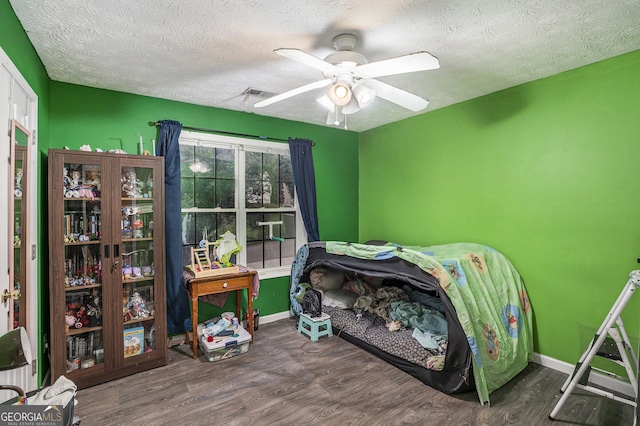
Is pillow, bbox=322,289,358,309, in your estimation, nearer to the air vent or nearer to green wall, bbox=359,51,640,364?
green wall, bbox=359,51,640,364

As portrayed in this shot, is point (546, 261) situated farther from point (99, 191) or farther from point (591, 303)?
point (99, 191)

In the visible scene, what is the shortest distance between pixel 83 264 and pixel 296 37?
245 cm

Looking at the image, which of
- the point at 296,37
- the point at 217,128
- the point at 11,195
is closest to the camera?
A: the point at 11,195

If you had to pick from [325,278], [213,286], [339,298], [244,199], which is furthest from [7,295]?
[339,298]

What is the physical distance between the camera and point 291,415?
216 cm

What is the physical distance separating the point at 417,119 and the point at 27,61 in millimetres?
3537

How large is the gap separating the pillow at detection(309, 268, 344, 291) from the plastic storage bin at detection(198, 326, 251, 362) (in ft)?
3.23

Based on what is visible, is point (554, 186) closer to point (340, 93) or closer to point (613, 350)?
point (613, 350)

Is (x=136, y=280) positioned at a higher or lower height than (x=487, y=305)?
higher

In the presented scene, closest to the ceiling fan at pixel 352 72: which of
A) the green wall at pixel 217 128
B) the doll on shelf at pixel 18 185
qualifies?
the doll on shelf at pixel 18 185

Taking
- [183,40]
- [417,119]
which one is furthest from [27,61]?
[417,119]

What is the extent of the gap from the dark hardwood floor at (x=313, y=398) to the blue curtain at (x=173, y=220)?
494 mm

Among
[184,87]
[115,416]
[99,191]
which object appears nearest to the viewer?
[115,416]

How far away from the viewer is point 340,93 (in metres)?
1.89
